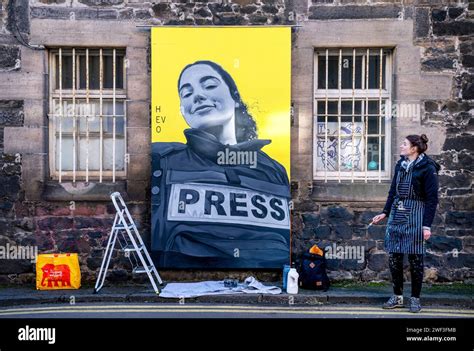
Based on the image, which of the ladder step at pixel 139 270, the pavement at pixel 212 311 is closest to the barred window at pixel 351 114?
the pavement at pixel 212 311

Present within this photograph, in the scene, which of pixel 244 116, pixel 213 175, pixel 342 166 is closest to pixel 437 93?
pixel 342 166

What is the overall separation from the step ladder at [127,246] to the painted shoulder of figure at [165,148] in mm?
945

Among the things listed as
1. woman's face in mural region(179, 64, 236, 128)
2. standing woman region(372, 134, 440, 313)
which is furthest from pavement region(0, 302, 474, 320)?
woman's face in mural region(179, 64, 236, 128)

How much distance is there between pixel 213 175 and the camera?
9.59 metres

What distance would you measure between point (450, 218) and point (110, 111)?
18.7ft

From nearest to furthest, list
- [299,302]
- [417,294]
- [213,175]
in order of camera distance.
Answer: [417,294]
[299,302]
[213,175]

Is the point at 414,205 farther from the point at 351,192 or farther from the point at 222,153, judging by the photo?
the point at 222,153

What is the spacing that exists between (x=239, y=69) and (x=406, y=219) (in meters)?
3.55

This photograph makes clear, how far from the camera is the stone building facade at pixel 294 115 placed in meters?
9.62

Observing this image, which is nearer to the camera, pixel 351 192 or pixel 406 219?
pixel 406 219

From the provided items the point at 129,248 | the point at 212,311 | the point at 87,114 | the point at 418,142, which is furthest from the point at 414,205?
the point at 87,114

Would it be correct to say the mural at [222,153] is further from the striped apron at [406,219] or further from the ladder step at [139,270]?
→ the striped apron at [406,219]

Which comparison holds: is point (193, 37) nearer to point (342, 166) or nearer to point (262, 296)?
point (342, 166)

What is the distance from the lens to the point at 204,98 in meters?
9.69
